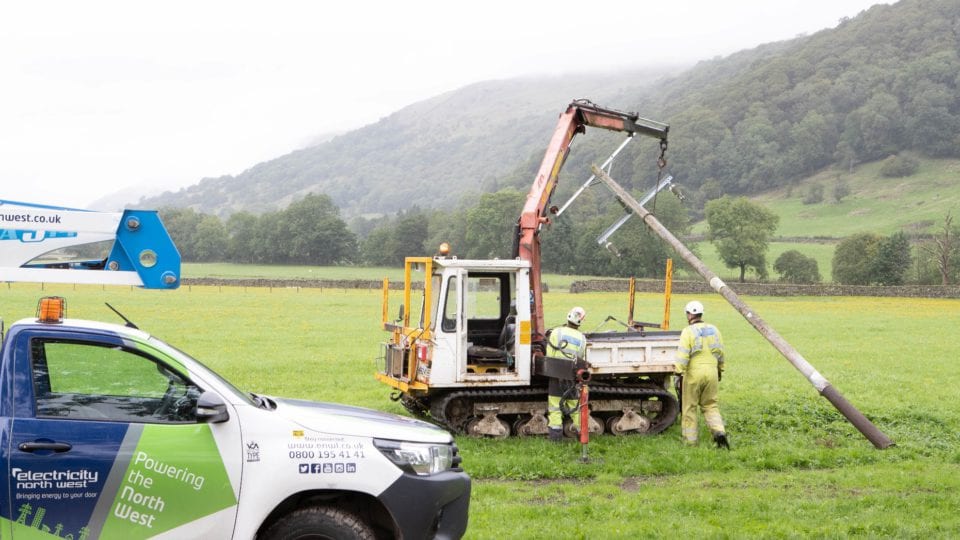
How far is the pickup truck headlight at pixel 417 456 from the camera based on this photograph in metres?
6.36

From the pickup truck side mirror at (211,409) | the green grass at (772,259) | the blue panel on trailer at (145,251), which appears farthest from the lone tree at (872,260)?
the pickup truck side mirror at (211,409)

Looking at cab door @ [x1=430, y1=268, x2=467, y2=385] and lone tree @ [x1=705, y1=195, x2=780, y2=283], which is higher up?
lone tree @ [x1=705, y1=195, x2=780, y2=283]

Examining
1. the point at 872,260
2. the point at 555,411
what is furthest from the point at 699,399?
the point at 872,260

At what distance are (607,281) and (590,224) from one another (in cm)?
3007

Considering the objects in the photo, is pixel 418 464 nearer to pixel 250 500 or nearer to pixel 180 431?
pixel 250 500

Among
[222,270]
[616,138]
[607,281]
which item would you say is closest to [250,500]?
[607,281]

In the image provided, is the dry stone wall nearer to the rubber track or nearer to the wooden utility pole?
the wooden utility pole

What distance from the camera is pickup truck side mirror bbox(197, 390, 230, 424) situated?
19.0 feet

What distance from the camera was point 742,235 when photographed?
318ft

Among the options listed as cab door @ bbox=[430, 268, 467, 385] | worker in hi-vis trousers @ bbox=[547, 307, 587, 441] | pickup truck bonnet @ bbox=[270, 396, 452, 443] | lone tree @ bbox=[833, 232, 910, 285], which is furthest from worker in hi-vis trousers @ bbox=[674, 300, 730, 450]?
lone tree @ bbox=[833, 232, 910, 285]

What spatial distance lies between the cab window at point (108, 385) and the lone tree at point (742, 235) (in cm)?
9447

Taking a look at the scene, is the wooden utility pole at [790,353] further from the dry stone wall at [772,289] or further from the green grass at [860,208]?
the green grass at [860,208]

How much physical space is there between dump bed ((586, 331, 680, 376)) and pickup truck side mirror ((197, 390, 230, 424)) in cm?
859

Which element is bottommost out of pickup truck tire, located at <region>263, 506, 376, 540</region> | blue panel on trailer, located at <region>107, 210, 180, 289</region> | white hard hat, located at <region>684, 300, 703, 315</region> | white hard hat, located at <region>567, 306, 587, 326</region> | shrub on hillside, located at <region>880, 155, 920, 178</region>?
pickup truck tire, located at <region>263, 506, 376, 540</region>
